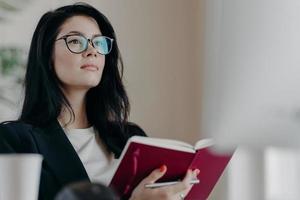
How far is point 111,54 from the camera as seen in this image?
1446mm

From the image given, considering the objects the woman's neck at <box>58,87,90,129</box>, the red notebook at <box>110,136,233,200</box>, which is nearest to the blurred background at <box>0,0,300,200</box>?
the red notebook at <box>110,136,233,200</box>

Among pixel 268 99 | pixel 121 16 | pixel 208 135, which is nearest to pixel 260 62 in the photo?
pixel 268 99

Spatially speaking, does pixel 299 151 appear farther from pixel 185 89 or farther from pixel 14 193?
pixel 14 193

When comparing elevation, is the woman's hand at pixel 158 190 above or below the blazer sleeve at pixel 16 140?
below

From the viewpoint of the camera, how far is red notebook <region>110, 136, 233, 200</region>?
997 millimetres

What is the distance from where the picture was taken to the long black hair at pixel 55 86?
4.34ft

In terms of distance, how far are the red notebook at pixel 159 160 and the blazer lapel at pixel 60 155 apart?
0.45ft

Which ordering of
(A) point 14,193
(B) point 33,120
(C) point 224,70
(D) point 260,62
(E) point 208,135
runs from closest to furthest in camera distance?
(A) point 14,193 → (B) point 33,120 → (D) point 260,62 → (C) point 224,70 → (E) point 208,135

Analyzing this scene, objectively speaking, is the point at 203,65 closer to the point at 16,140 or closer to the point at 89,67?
the point at 89,67

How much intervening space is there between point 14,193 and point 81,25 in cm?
66

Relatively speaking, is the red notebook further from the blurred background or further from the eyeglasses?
the eyeglasses

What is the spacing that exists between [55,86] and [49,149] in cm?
20

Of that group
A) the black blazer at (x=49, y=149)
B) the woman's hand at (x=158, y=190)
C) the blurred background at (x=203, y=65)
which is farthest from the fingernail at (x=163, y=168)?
the blurred background at (x=203, y=65)

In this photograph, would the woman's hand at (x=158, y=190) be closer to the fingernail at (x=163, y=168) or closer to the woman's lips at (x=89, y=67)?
the fingernail at (x=163, y=168)
